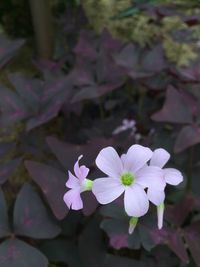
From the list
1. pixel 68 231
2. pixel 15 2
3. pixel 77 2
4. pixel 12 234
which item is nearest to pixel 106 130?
pixel 68 231

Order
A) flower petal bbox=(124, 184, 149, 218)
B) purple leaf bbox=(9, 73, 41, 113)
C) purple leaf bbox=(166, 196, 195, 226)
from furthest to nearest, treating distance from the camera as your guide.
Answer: purple leaf bbox=(9, 73, 41, 113) < purple leaf bbox=(166, 196, 195, 226) < flower petal bbox=(124, 184, 149, 218)

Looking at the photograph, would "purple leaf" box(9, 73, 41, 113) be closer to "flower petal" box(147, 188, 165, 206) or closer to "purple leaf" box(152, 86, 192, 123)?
"purple leaf" box(152, 86, 192, 123)

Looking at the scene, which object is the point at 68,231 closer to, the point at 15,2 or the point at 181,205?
the point at 181,205

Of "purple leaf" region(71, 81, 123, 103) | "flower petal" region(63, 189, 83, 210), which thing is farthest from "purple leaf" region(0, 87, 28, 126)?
"flower petal" region(63, 189, 83, 210)

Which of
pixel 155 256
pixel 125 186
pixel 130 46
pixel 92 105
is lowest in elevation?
pixel 92 105

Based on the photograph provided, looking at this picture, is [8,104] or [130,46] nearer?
[8,104]

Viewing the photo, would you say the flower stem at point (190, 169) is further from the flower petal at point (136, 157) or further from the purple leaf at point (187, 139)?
the flower petal at point (136, 157)
